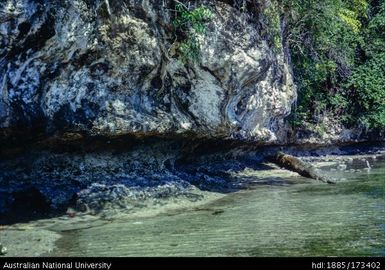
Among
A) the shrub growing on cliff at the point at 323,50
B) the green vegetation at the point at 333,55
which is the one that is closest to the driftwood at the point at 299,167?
the green vegetation at the point at 333,55

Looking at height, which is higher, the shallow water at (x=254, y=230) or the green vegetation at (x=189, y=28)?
the green vegetation at (x=189, y=28)

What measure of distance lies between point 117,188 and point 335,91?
13.3 meters

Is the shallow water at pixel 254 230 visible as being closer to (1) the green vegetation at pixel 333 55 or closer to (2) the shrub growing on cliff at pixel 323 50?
Result: (1) the green vegetation at pixel 333 55

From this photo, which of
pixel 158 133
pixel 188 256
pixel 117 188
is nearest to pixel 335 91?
pixel 158 133

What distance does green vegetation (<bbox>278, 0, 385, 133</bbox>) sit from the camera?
1689 centimetres

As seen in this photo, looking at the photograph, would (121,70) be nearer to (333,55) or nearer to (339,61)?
(333,55)

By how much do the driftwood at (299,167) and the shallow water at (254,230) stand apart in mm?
2238

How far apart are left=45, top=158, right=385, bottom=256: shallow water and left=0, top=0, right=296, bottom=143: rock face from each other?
233 cm

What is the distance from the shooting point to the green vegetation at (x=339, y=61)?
55.4 ft

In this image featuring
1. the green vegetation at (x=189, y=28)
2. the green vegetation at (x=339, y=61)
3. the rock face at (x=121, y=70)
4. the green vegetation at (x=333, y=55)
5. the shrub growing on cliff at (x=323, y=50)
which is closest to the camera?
the rock face at (x=121, y=70)

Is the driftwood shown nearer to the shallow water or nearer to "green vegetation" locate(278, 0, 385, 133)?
the shallow water

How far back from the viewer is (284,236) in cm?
666

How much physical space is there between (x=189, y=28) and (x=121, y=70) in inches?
74.0

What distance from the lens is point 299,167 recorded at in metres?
14.1
